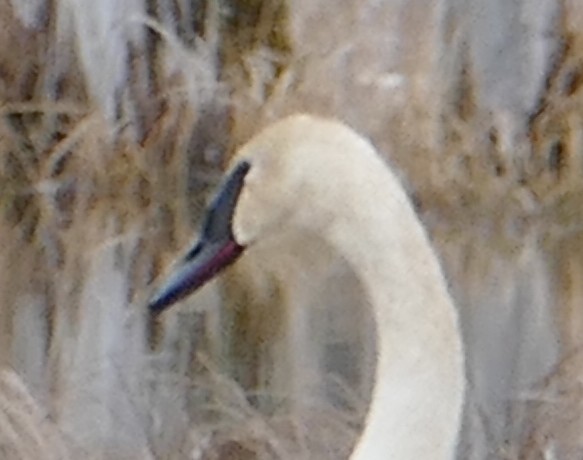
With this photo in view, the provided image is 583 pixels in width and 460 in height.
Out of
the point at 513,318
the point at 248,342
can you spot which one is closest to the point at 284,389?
the point at 248,342

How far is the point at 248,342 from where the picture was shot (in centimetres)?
88

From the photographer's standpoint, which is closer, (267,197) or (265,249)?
(267,197)

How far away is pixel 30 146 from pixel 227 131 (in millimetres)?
165

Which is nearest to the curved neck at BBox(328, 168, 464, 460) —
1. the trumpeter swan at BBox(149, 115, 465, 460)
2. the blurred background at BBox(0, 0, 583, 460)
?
the trumpeter swan at BBox(149, 115, 465, 460)

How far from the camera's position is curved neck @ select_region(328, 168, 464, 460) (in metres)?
0.67

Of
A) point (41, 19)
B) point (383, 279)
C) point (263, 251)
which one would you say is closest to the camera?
point (383, 279)

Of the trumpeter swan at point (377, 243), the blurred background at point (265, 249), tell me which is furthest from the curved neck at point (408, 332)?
the blurred background at point (265, 249)

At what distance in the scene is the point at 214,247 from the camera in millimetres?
696

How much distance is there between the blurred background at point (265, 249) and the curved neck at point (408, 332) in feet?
0.37

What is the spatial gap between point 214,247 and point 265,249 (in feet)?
0.28

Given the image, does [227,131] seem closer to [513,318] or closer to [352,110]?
[352,110]

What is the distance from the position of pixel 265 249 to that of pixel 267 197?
Answer: 11cm

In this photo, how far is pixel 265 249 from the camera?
2.55ft

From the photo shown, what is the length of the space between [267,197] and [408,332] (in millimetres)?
108
